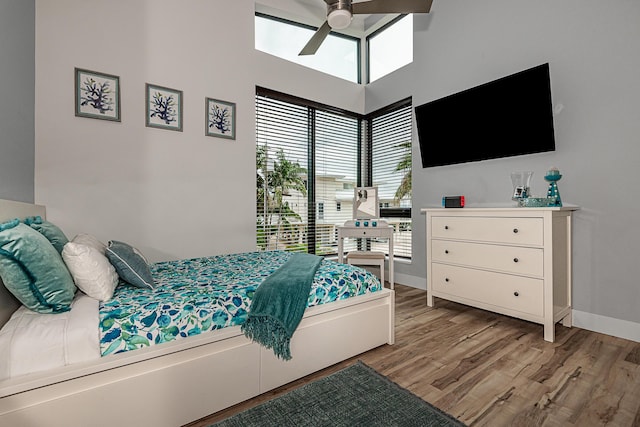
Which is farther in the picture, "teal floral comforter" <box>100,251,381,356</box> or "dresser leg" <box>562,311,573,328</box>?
"dresser leg" <box>562,311,573,328</box>

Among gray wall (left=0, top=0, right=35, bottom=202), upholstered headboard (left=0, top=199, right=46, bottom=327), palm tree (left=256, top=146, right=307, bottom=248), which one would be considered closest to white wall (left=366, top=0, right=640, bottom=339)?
palm tree (left=256, top=146, right=307, bottom=248)

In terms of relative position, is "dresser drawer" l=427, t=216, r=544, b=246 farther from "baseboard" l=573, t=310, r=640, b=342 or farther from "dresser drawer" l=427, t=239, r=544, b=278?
"baseboard" l=573, t=310, r=640, b=342

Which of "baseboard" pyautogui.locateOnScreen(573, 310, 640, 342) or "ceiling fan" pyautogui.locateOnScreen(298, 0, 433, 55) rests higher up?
"ceiling fan" pyautogui.locateOnScreen(298, 0, 433, 55)

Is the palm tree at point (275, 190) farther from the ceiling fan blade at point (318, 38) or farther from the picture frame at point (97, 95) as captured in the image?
the picture frame at point (97, 95)

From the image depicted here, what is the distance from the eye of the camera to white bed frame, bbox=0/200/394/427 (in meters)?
1.05

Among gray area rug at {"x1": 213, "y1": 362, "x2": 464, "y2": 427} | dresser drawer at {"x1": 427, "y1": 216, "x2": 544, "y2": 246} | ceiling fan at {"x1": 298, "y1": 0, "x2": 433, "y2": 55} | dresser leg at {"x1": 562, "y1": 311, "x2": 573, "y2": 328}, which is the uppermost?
ceiling fan at {"x1": 298, "y1": 0, "x2": 433, "y2": 55}

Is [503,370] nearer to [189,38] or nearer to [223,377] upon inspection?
[223,377]

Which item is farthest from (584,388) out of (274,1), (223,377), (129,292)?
(274,1)

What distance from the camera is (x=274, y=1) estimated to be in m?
3.60

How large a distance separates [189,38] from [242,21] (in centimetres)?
69

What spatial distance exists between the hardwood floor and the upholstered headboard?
3.17 ft

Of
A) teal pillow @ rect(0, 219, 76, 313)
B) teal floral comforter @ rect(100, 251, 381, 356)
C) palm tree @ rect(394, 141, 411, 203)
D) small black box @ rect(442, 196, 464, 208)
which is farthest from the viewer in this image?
palm tree @ rect(394, 141, 411, 203)

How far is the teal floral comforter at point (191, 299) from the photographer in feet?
4.06

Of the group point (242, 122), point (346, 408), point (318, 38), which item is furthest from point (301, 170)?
point (346, 408)
